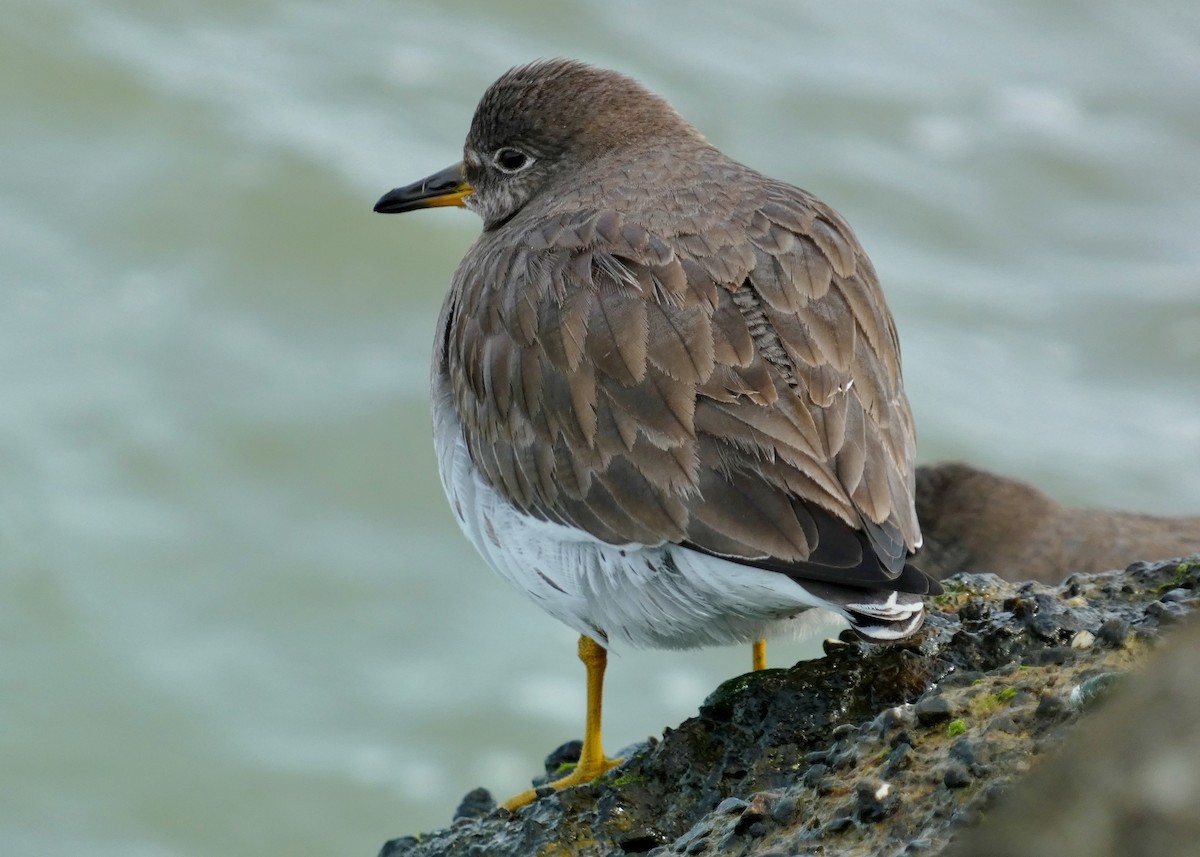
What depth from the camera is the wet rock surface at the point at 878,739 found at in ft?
11.3

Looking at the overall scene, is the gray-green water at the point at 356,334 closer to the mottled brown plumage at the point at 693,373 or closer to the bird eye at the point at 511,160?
the bird eye at the point at 511,160

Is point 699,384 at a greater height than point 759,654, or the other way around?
point 699,384

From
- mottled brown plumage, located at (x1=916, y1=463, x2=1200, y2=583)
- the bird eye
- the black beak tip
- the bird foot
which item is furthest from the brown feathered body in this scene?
mottled brown plumage, located at (x1=916, y1=463, x2=1200, y2=583)

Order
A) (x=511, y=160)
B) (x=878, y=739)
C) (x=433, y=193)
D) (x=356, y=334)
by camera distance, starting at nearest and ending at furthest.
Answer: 1. (x=878, y=739)
2. (x=511, y=160)
3. (x=433, y=193)
4. (x=356, y=334)

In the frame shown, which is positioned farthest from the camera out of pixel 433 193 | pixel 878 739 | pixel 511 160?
pixel 433 193

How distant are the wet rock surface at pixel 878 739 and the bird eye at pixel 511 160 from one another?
7.89ft

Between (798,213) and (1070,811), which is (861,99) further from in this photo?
(1070,811)

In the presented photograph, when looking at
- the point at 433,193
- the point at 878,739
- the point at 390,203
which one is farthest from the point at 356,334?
the point at 878,739

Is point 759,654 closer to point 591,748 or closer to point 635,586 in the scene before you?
point 591,748

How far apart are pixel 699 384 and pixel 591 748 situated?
1252mm

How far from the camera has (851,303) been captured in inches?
195

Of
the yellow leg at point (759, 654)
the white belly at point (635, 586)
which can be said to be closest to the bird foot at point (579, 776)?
the white belly at point (635, 586)

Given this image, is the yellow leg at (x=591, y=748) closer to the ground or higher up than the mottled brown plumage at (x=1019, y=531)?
closer to the ground

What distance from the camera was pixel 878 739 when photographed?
3.82 m
